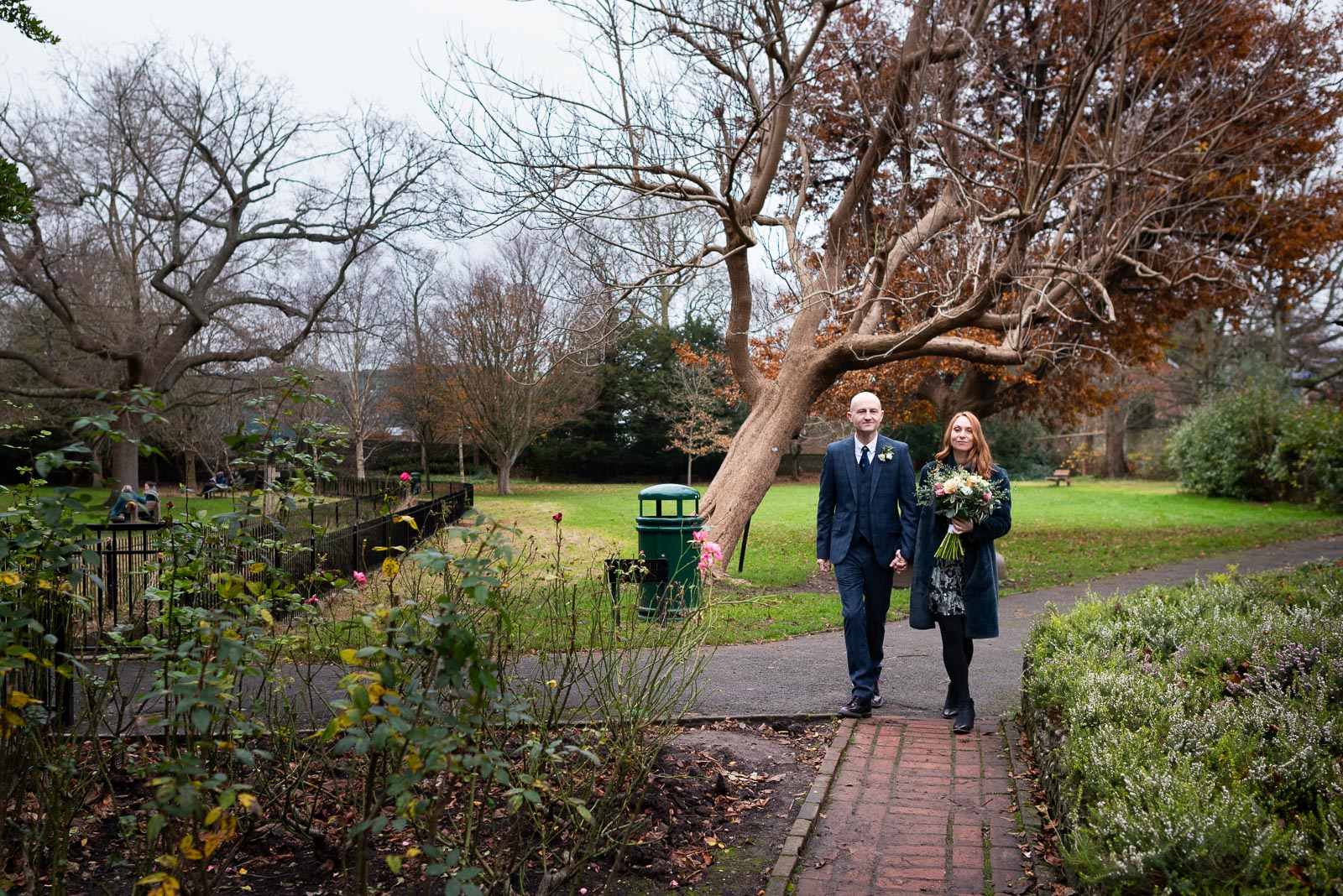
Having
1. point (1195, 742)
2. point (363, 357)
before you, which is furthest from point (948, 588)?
point (363, 357)

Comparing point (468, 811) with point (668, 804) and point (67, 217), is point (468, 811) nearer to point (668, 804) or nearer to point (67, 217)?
point (668, 804)

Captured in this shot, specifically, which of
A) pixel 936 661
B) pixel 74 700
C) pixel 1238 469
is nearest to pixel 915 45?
pixel 936 661

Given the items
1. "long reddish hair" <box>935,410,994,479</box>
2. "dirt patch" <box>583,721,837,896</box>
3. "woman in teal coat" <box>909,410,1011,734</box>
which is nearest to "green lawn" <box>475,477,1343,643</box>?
"dirt patch" <box>583,721,837,896</box>

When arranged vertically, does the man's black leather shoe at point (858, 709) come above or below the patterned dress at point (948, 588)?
below

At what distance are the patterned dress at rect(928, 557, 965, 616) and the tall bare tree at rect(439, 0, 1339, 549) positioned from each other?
5.85 m

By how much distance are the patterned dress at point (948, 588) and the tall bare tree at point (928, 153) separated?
5848 millimetres

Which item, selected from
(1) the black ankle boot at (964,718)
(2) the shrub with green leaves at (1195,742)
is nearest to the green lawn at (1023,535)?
(1) the black ankle boot at (964,718)

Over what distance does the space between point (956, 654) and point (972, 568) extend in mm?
542

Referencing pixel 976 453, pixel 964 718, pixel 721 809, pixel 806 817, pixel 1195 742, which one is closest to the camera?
pixel 1195 742

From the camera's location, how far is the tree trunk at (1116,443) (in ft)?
158

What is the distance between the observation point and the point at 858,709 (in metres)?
6.12

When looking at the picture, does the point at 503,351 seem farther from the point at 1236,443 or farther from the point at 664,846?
the point at 664,846

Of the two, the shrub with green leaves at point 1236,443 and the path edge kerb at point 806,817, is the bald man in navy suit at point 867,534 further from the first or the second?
the shrub with green leaves at point 1236,443

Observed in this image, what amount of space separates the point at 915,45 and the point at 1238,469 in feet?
73.1
